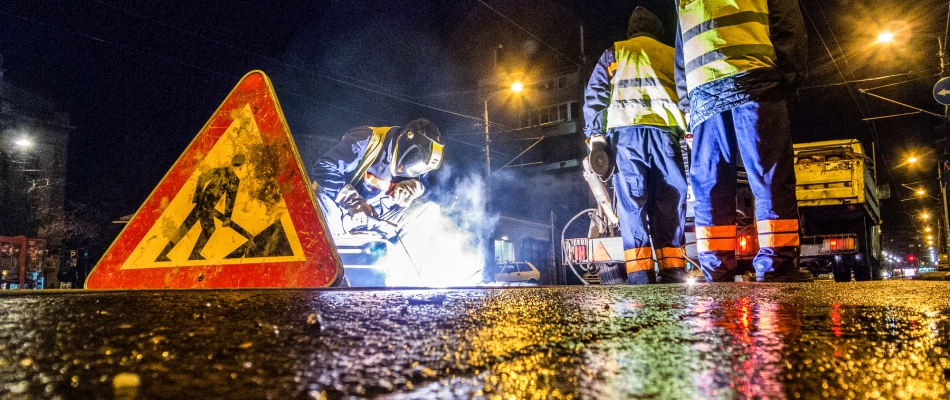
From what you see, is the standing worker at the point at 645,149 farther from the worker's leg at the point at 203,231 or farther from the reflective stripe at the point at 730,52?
the worker's leg at the point at 203,231

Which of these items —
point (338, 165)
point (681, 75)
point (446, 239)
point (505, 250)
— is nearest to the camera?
point (681, 75)

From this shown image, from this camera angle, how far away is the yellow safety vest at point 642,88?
14.7ft

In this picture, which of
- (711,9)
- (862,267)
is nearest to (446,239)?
(862,267)

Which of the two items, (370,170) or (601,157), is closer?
(601,157)

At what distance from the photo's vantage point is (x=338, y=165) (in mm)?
8023

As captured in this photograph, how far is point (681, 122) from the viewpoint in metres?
4.54

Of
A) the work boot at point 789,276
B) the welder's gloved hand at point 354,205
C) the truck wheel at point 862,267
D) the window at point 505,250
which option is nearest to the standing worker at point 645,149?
the work boot at point 789,276

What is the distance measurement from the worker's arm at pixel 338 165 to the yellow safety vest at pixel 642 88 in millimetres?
4445

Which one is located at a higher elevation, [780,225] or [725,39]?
[725,39]

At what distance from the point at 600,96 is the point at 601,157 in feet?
1.76

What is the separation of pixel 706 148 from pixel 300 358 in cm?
338

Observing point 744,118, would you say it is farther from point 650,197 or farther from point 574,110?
point 574,110

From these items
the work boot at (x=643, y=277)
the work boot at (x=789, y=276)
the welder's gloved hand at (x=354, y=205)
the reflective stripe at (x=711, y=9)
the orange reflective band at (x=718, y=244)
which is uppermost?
the reflective stripe at (x=711, y=9)

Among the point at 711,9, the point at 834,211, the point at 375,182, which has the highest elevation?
the point at 711,9
